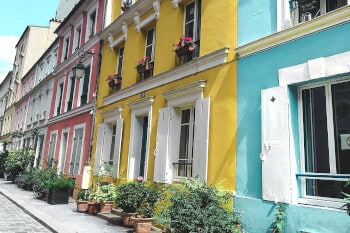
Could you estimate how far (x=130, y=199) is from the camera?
7.58 m

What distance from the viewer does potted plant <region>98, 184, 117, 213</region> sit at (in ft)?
31.5

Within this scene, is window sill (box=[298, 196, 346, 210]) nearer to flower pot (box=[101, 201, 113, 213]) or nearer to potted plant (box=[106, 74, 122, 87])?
flower pot (box=[101, 201, 113, 213])

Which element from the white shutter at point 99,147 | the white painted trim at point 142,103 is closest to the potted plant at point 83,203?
the white shutter at point 99,147

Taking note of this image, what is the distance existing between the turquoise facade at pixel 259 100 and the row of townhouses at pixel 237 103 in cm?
2

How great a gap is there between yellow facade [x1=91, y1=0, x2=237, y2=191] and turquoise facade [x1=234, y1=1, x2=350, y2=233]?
25 cm

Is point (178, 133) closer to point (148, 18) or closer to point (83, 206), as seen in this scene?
point (148, 18)

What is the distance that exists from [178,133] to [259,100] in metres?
2.78

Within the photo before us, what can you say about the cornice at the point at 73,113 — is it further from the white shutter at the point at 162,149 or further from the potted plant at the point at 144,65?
the white shutter at the point at 162,149

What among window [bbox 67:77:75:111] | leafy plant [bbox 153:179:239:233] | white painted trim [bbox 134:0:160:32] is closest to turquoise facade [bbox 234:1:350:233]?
leafy plant [bbox 153:179:239:233]

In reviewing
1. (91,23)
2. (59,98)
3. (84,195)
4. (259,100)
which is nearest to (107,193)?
(84,195)

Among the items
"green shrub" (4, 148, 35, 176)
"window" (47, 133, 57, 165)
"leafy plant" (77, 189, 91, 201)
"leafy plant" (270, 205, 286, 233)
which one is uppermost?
"window" (47, 133, 57, 165)

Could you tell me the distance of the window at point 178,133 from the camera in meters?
7.25

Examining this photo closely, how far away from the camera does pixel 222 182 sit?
6.21 metres

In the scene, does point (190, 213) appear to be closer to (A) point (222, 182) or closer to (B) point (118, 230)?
(A) point (222, 182)
